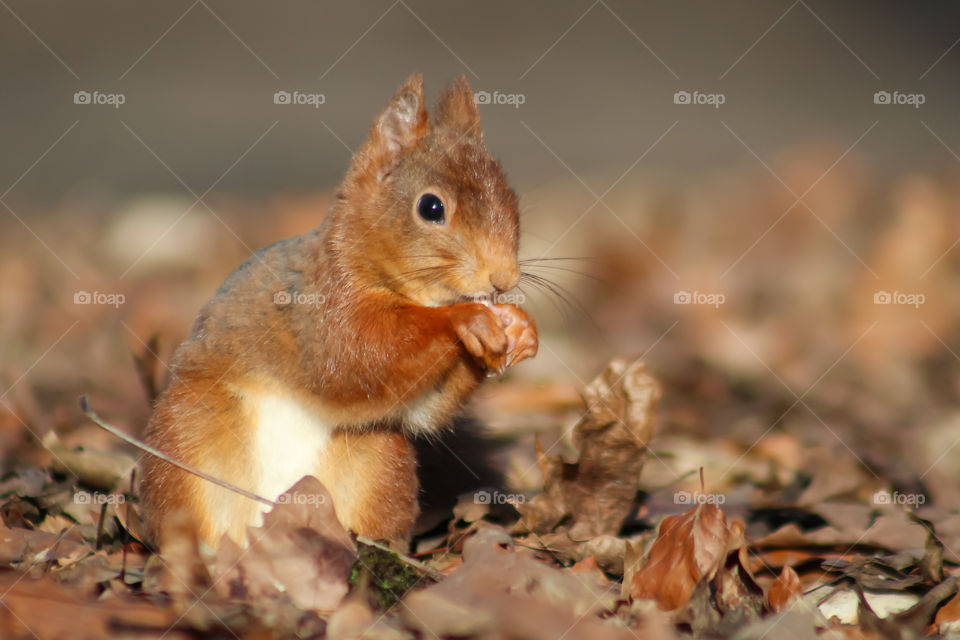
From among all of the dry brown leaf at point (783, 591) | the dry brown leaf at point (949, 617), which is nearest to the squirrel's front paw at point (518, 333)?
the dry brown leaf at point (783, 591)

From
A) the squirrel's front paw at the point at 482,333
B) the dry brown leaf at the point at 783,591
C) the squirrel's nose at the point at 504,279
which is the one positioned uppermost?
the squirrel's nose at the point at 504,279

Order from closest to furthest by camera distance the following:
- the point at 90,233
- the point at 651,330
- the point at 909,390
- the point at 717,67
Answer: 1. the point at 909,390
2. the point at 651,330
3. the point at 90,233
4. the point at 717,67

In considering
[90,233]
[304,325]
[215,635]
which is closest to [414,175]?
[304,325]

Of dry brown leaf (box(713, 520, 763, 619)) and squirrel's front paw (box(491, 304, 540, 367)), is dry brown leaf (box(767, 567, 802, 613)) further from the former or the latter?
squirrel's front paw (box(491, 304, 540, 367))

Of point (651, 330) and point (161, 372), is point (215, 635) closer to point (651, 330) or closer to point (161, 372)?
point (161, 372)

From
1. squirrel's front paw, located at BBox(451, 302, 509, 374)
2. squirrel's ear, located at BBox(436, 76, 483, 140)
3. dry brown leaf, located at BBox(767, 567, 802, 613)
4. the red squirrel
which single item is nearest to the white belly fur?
the red squirrel

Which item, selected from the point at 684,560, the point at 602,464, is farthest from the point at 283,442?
the point at 684,560

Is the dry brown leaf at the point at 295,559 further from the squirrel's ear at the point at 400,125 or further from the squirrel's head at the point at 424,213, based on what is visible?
A: the squirrel's ear at the point at 400,125
